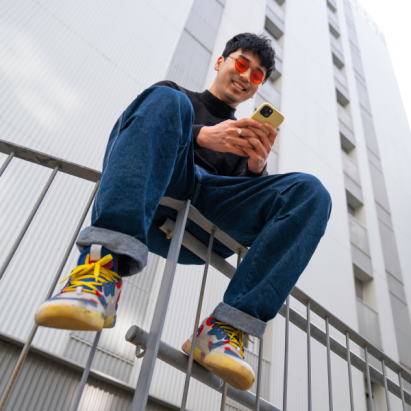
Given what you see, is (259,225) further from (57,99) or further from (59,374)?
(57,99)

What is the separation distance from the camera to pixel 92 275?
0.95 m

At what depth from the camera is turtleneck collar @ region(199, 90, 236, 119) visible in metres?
1.93

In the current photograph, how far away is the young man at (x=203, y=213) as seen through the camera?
97 cm

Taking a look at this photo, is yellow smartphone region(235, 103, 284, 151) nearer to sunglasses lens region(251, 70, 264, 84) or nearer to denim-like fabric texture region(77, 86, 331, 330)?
denim-like fabric texture region(77, 86, 331, 330)

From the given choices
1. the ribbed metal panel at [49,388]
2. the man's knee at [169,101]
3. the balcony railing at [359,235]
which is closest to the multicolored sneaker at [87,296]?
the man's knee at [169,101]

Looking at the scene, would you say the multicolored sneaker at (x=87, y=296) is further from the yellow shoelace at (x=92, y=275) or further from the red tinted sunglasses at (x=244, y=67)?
the red tinted sunglasses at (x=244, y=67)

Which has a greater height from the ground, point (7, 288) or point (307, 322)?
point (307, 322)

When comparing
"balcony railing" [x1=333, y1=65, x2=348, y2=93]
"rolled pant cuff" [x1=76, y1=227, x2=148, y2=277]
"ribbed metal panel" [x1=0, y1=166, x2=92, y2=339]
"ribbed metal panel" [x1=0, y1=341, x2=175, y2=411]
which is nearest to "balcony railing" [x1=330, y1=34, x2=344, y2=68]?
"balcony railing" [x1=333, y1=65, x2=348, y2=93]

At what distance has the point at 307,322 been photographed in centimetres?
193

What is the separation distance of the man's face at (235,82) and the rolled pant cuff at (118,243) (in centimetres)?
122

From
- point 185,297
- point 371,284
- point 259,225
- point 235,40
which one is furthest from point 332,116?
point 259,225

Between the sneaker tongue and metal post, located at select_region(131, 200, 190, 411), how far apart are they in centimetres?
24

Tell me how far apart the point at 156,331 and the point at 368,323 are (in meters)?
7.81

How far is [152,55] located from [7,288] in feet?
15.4
